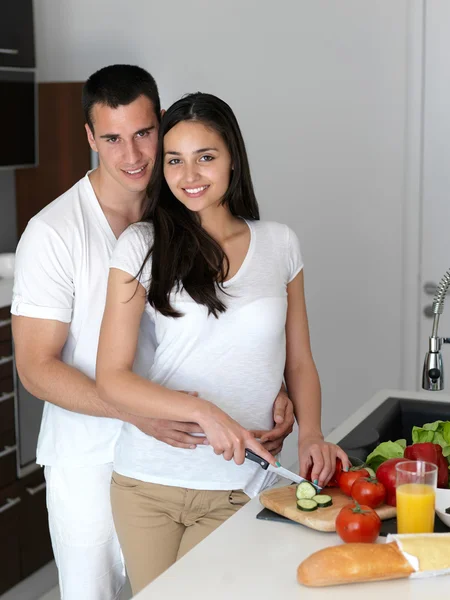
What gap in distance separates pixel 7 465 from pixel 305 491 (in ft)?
6.18

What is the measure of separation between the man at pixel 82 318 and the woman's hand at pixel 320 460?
0.43 m

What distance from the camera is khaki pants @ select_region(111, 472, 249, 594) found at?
69.9 inches

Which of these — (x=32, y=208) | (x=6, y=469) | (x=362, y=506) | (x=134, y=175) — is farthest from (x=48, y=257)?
(x=32, y=208)

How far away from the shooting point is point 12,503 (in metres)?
3.23

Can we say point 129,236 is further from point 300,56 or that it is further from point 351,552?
point 300,56

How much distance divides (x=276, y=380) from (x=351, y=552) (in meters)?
0.57

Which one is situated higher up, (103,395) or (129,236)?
(129,236)

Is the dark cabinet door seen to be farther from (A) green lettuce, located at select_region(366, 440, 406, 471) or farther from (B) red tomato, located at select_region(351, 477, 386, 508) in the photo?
(B) red tomato, located at select_region(351, 477, 386, 508)

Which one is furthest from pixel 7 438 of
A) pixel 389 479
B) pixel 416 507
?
pixel 416 507

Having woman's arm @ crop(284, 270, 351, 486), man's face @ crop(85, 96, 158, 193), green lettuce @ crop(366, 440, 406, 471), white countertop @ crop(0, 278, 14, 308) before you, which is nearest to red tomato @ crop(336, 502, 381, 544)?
green lettuce @ crop(366, 440, 406, 471)

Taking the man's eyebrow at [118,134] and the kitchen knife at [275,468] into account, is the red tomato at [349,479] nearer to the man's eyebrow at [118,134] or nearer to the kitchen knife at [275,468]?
the kitchen knife at [275,468]

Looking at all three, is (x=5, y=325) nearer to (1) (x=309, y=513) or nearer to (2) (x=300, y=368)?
(2) (x=300, y=368)

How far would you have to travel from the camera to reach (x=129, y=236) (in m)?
1.83

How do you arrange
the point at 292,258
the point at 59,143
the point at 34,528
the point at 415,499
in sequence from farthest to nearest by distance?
the point at 59,143 → the point at 34,528 → the point at 292,258 → the point at 415,499
